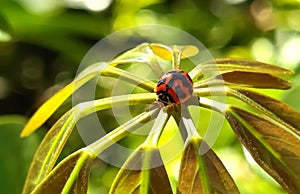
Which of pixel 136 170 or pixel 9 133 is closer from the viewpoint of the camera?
pixel 136 170

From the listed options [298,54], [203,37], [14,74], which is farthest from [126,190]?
[14,74]

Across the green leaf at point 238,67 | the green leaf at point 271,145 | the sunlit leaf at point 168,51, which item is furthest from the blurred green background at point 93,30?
the green leaf at point 271,145

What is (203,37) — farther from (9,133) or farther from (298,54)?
(9,133)

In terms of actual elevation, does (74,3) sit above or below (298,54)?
above

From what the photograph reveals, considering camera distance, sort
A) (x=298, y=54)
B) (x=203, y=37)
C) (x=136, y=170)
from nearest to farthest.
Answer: (x=136, y=170) → (x=298, y=54) → (x=203, y=37)

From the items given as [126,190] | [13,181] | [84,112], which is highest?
[13,181]

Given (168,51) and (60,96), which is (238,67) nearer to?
(168,51)

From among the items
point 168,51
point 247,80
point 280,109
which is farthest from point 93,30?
point 280,109
